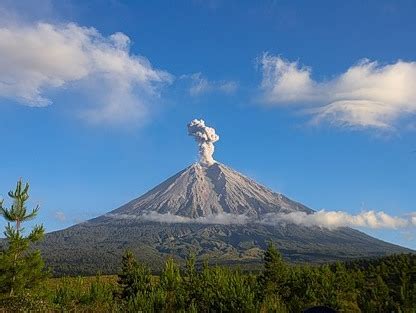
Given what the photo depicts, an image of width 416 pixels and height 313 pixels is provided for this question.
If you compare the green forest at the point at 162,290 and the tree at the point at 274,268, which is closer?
the green forest at the point at 162,290

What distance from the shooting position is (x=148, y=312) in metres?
15.0

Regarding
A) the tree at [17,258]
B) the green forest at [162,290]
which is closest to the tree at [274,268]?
the green forest at [162,290]

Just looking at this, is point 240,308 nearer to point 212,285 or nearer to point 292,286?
point 212,285

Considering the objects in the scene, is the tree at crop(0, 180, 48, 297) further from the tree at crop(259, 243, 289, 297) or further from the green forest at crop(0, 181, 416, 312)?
the tree at crop(259, 243, 289, 297)

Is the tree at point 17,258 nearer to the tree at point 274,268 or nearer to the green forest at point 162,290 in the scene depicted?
the green forest at point 162,290

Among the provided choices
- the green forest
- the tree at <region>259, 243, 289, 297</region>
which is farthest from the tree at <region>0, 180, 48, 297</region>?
the tree at <region>259, 243, 289, 297</region>

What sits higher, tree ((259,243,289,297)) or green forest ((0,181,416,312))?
tree ((259,243,289,297))

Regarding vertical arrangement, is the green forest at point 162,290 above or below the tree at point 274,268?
below

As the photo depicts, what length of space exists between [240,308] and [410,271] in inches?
2404

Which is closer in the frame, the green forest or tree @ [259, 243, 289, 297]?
the green forest

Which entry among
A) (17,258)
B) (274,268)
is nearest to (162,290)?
(17,258)

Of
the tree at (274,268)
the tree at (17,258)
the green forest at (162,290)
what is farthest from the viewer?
the tree at (274,268)

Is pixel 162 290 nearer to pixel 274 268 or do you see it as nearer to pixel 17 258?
pixel 17 258

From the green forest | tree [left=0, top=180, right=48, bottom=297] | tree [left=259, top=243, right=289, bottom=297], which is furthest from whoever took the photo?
tree [left=259, top=243, right=289, bottom=297]
